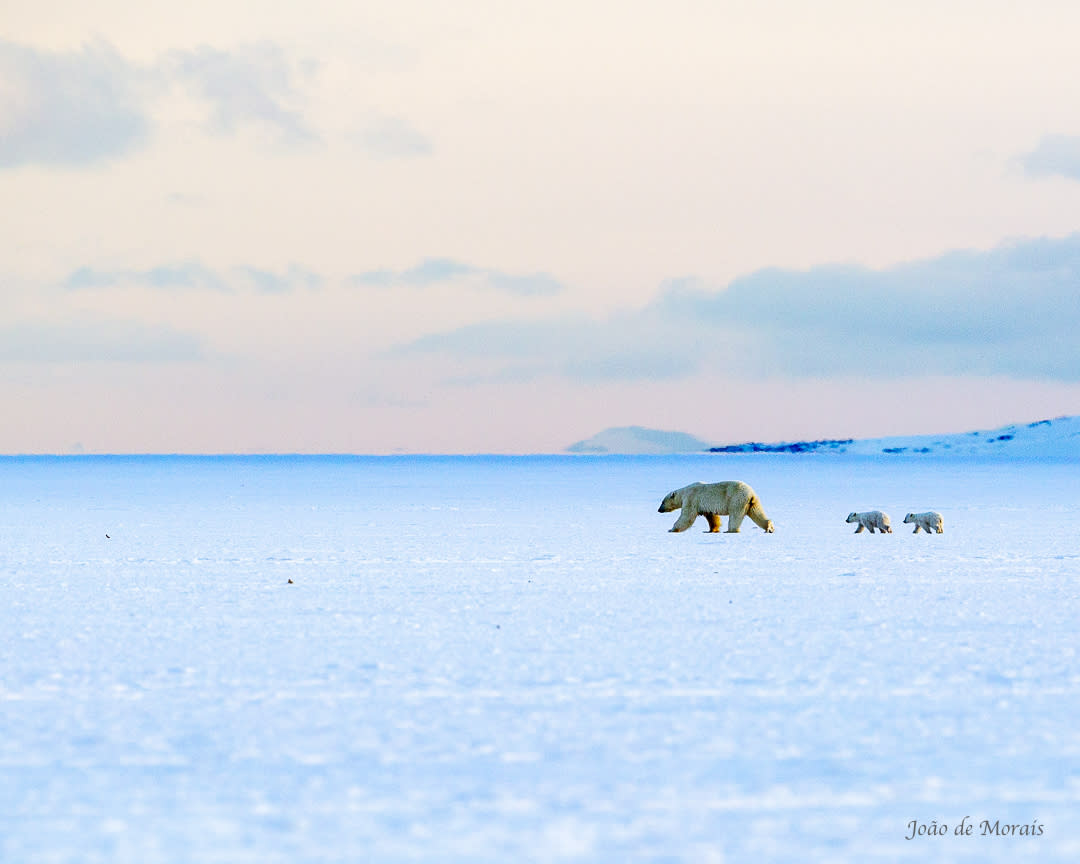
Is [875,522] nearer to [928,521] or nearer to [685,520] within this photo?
[928,521]

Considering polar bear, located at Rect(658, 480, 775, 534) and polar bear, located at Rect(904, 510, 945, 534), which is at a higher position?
polar bear, located at Rect(658, 480, 775, 534)

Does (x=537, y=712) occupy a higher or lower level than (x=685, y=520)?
lower

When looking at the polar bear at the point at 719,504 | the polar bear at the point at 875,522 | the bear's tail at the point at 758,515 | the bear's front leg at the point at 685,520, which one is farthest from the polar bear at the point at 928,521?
the bear's front leg at the point at 685,520

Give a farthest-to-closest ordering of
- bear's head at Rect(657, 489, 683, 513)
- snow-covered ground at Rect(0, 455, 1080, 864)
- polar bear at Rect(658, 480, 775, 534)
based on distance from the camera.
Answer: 1. bear's head at Rect(657, 489, 683, 513)
2. polar bear at Rect(658, 480, 775, 534)
3. snow-covered ground at Rect(0, 455, 1080, 864)

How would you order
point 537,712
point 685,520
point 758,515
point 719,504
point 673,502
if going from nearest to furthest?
point 537,712
point 719,504
point 685,520
point 758,515
point 673,502

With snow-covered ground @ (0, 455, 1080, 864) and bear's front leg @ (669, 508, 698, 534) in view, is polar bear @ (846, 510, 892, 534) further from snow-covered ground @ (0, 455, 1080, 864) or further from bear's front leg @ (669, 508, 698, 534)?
snow-covered ground @ (0, 455, 1080, 864)

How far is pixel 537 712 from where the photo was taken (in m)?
7.84

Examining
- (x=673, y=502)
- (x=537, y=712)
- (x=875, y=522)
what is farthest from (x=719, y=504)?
(x=537, y=712)

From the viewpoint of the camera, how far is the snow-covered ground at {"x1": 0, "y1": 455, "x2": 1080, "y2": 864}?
563 cm

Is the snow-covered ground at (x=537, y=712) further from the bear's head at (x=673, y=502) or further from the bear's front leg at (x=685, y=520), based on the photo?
the bear's head at (x=673, y=502)

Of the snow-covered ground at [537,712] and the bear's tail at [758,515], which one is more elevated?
the bear's tail at [758,515]

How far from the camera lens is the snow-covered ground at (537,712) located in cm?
563

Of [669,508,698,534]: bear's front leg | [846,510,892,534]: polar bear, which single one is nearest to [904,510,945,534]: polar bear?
[846,510,892,534]: polar bear

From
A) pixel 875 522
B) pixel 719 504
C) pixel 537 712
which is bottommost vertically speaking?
pixel 537 712
